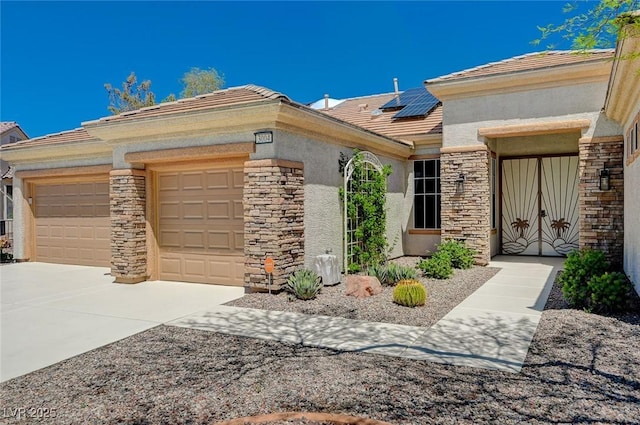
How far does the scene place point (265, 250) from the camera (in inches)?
313

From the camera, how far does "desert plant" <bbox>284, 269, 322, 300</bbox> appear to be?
302 inches

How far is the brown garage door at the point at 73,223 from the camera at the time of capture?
11.9 metres

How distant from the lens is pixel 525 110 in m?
10.7

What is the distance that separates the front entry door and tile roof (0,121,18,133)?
31939 mm

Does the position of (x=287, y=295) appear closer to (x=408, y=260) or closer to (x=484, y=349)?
(x=484, y=349)

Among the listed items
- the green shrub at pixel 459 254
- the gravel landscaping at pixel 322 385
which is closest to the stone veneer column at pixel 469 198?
the green shrub at pixel 459 254

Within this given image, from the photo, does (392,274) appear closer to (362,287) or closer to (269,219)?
(362,287)

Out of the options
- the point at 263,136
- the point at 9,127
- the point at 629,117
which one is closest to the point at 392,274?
the point at 263,136

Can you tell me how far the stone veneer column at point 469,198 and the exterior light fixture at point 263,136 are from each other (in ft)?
18.6

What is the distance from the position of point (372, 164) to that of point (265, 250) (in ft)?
13.8

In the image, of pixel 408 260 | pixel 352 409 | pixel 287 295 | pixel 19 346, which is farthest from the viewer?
pixel 408 260

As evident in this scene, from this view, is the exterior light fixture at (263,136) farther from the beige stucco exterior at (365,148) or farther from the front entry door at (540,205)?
the front entry door at (540,205)

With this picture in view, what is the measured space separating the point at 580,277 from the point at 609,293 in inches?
24.8

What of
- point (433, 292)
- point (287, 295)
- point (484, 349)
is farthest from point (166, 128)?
point (484, 349)
